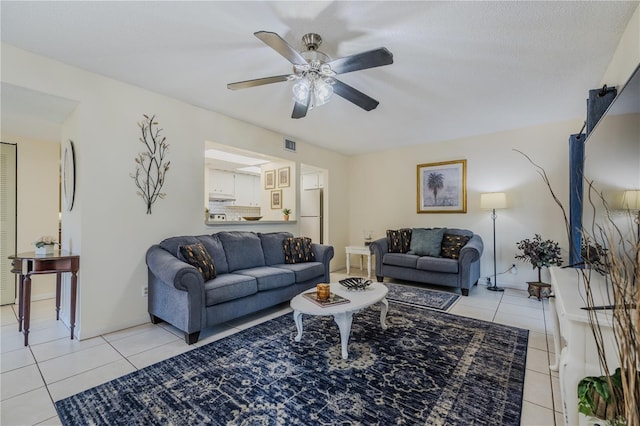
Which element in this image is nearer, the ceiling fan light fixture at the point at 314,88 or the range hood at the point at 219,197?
the ceiling fan light fixture at the point at 314,88

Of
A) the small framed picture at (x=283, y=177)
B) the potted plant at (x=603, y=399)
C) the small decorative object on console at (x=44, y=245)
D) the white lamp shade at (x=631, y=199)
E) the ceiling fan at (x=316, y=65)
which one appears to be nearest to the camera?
the potted plant at (x=603, y=399)

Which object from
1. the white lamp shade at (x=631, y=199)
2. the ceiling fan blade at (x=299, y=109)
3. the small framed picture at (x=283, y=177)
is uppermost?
the ceiling fan blade at (x=299, y=109)

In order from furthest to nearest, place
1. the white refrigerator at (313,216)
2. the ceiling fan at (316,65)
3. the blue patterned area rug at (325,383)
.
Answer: the white refrigerator at (313,216) < the ceiling fan at (316,65) < the blue patterned area rug at (325,383)

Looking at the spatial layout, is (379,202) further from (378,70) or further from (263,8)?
(263,8)

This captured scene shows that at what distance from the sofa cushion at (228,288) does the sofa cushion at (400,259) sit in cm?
231

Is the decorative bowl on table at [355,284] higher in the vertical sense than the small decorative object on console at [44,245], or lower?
lower

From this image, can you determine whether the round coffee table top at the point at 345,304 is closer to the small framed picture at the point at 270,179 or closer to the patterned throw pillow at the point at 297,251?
the patterned throw pillow at the point at 297,251

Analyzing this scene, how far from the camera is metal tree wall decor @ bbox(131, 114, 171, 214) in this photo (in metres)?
2.94

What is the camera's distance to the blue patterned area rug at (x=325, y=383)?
1554 millimetres

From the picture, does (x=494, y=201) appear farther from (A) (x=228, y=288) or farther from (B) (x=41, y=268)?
(B) (x=41, y=268)

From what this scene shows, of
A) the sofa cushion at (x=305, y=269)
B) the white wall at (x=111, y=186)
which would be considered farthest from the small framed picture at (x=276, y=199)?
the white wall at (x=111, y=186)

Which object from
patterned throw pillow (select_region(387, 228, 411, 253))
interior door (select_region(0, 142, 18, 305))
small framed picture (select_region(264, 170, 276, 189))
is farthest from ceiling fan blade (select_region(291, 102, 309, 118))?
interior door (select_region(0, 142, 18, 305))

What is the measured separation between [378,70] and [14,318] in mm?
4607

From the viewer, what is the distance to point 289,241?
396cm
